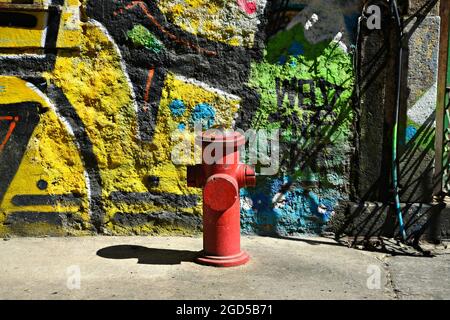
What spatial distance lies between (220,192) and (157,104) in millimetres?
1247

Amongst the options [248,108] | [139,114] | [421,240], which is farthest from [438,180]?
[139,114]

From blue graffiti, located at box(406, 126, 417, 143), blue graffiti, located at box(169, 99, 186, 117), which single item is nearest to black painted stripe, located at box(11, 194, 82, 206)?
blue graffiti, located at box(169, 99, 186, 117)

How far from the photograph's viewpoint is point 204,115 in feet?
18.0

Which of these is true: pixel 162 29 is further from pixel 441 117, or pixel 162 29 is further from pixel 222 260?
pixel 441 117

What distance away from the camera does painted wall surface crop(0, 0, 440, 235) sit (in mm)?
5406

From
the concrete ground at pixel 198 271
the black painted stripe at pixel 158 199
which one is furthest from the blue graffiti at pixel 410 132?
the black painted stripe at pixel 158 199

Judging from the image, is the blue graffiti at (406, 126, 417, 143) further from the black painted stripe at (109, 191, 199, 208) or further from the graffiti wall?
the black painted stripe at (109, 191, 199, 208)

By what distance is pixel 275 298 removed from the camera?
4223 mm

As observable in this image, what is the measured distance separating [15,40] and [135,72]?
3.52ft

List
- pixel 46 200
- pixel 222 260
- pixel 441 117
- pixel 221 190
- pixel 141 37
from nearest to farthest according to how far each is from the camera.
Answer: pixel 221 190, pixel 222 260, pixel 141 37, pixel 46 200, pixel 441 117

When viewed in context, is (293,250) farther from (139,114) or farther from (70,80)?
(70,80)

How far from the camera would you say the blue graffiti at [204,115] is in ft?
18.0

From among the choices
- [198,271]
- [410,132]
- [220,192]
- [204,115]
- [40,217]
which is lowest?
[198,271]

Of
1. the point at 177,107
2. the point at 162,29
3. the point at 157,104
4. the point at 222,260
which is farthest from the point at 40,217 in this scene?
the point at 162,29
